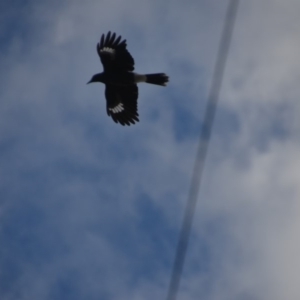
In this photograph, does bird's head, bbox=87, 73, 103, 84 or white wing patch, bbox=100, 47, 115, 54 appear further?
bird's head, bbox=87, 73, 103, 84

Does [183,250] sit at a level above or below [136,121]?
below

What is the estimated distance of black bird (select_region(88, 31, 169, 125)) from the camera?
18438 mm

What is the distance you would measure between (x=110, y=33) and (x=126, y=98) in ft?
5.42

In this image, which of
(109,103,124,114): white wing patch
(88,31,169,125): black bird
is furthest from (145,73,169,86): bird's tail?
(109,103,124,114): white wing patch

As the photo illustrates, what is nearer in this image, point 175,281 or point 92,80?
point 175,281

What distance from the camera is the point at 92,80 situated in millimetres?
19172

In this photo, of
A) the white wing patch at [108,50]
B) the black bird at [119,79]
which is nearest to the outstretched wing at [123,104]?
the black bird at [119,79]

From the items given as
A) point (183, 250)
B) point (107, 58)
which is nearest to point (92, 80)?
point (107, 58)

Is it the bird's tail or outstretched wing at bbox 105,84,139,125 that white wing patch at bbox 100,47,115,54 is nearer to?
outstretched wing at bbox 105,84,139,125

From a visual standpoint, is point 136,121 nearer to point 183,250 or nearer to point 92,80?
point 92,80

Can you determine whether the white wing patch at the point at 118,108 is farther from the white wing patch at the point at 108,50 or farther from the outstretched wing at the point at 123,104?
the white wing patch at the point at 108,50

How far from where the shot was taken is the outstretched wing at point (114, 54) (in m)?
18.4

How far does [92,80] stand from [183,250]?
8.94 meters

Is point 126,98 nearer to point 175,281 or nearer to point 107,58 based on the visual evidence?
point 107,58
